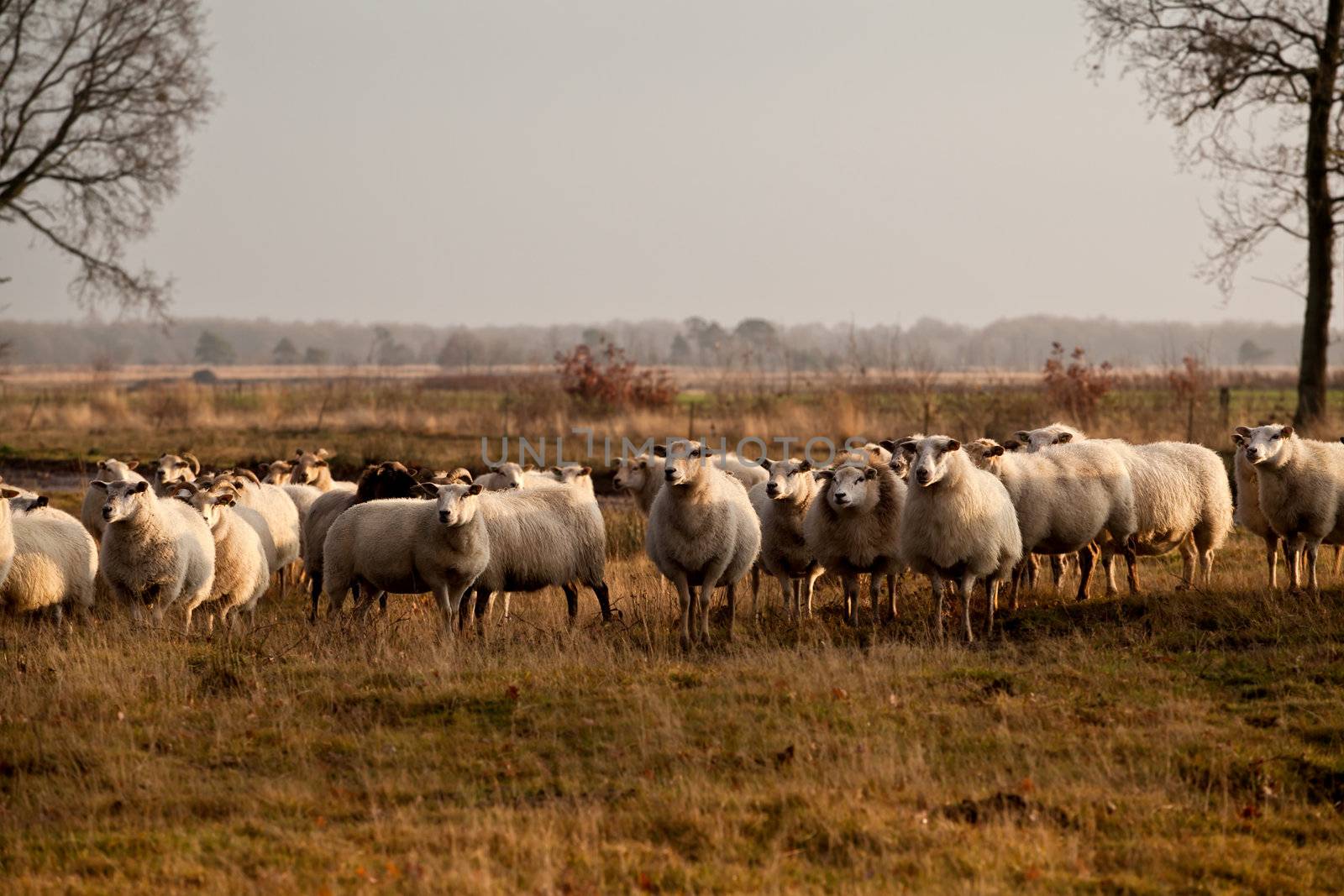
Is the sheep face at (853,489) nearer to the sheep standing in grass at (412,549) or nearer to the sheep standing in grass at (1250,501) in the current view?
the sheep standing in grass at (412,549)

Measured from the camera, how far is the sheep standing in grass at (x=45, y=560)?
13.1 metres

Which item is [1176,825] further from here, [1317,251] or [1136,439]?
[1317,251]

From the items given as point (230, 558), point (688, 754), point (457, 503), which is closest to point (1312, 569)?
point (688, 754)


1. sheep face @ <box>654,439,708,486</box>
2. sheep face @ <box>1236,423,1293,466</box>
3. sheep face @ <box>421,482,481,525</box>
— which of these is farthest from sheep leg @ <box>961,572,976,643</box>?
sheep face @ <box>421,482,481,525</box>

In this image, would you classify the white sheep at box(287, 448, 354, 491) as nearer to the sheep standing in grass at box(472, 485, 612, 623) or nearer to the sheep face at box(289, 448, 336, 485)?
the sheep face at box(289, 448, 336, 485)

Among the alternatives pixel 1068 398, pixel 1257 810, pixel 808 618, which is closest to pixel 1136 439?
pixel 1068 398

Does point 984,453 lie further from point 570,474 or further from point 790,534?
point 570,474

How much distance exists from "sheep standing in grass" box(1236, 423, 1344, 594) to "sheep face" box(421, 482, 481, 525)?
7.80 metres

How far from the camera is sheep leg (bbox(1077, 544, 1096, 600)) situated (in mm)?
14031

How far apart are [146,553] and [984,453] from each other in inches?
330

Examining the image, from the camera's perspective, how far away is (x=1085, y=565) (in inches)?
573

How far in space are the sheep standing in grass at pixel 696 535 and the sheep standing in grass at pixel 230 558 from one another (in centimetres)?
425

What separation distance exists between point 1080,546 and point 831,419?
1559 cm

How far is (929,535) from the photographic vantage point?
41.0 ft
